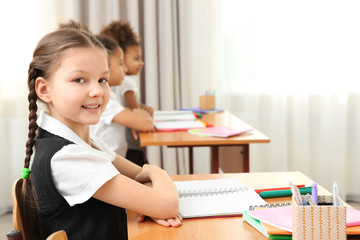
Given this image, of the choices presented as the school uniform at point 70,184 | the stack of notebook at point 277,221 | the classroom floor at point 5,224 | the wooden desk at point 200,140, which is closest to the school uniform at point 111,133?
the wooden desk at point 200,140

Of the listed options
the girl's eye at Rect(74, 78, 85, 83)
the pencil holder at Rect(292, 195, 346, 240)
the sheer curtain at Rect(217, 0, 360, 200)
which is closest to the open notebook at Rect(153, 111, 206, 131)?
the sheer curtain at Rect(217, 0, 360, 200)

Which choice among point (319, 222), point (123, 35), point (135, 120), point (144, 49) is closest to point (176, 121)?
point (135, 120)

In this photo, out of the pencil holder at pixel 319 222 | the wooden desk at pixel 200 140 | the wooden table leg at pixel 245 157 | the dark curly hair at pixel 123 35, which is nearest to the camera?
the pencil holder at pixel 319 222

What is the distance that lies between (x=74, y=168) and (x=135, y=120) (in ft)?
4.40

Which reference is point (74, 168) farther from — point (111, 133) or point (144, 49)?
point (144, 49)

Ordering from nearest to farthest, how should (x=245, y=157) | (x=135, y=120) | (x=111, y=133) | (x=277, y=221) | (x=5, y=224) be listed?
(x=277, y=221)
(x=245, y=157)
(x=135, y=120)
(x=111, y=133)
(x=5, y=224)

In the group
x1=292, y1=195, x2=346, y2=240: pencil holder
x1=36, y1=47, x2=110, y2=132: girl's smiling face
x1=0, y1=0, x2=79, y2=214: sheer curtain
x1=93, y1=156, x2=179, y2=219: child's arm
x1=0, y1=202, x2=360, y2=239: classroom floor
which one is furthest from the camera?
x1=0, y1=0, x2=79, y2=214: sheer curtain

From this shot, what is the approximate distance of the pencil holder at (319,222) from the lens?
2.94 ft

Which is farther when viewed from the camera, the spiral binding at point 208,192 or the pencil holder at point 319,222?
the spiral binding at point 208,192

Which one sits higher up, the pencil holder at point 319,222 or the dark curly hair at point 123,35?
the dark curly hair at point 123,35

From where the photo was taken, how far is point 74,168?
45.3 inches

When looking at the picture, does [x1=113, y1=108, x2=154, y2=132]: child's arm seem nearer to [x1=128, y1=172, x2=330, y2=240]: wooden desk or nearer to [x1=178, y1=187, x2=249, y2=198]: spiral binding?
[x1=178, y1=187, x2=249, y2=198]: spiral binding

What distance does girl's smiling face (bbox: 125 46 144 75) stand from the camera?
313 centimetres

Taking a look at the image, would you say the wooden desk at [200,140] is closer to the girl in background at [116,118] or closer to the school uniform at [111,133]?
the girl in background at [116,118]
